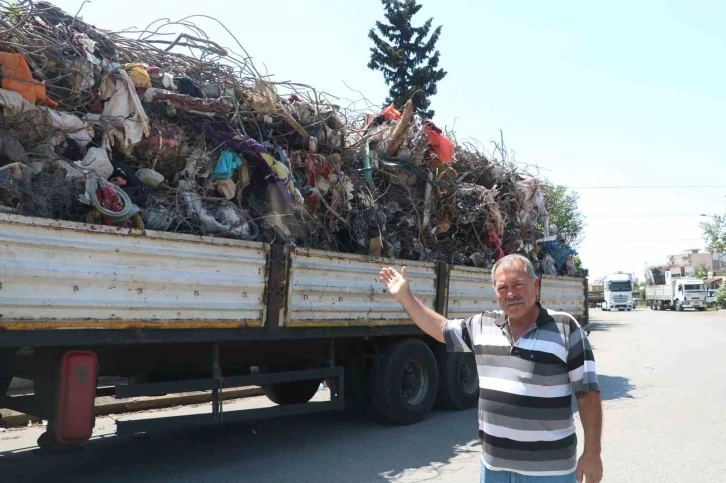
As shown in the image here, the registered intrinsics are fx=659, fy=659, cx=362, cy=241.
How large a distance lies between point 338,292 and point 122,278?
233 cm

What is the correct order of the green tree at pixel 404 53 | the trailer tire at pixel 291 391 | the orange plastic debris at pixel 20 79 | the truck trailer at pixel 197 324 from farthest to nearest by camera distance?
the green tree at pixel 404 53 → the trailer tire at pixel 291 391 → the orange plastic debris at pixel 20 79 → the truck trailer at pixel 197 324

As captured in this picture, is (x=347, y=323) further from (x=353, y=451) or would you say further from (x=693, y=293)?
(x=693, y=293)

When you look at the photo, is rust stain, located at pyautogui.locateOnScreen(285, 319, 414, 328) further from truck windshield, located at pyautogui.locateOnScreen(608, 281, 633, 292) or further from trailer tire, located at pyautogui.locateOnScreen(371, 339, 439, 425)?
truck windshield, located at pyautogui.locateOnScreen(608, 281, 633, 292)

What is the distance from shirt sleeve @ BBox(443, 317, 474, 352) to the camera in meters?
3.08

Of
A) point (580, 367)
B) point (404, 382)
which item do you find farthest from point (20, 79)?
point (404, 382)

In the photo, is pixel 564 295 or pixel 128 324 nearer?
pixel 128 324

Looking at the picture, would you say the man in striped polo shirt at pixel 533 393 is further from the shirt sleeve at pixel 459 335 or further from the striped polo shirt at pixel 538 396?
the shirt sleeve at pixel 459 335

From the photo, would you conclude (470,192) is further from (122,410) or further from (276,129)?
(122,410)

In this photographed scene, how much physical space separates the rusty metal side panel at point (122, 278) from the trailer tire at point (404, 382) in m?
1.98

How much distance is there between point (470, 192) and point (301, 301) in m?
3.87

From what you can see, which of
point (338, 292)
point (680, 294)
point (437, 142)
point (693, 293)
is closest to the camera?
point (338, 292)

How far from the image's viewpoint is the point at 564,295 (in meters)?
10.3

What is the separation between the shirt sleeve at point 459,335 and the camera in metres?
3.08

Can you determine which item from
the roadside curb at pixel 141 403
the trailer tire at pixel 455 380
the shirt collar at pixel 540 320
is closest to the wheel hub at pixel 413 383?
the trailer tire at pixel 455 380
